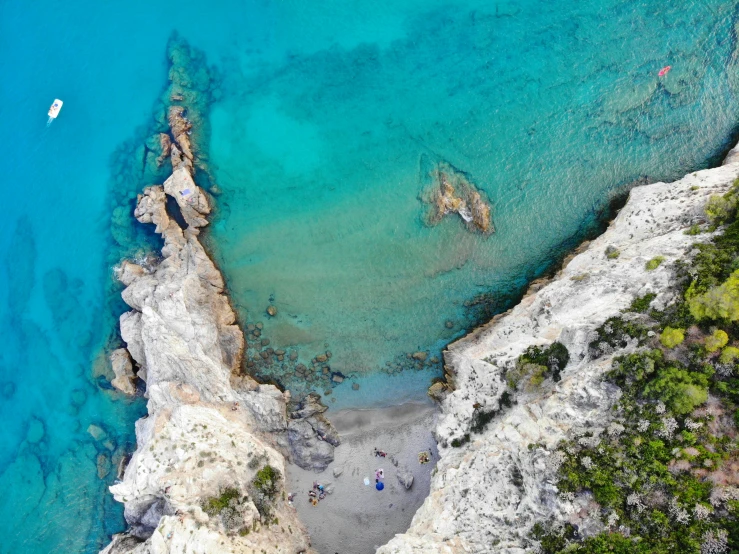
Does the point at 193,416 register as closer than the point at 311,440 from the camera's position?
Yes

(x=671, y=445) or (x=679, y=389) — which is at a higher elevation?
(x=679, y=389)

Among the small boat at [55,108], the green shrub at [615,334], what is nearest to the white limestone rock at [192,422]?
Result: the small boat at [55,108]

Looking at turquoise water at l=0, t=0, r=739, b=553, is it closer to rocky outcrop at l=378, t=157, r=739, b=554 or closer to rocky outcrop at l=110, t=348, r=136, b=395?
rocky outcrop at l=110, t=348, r=136, b=395

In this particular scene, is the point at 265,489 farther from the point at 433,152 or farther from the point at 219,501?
the point at 433,152

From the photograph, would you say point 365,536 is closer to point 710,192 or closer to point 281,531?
point 281,531

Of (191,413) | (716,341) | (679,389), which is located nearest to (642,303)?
(716,341)
